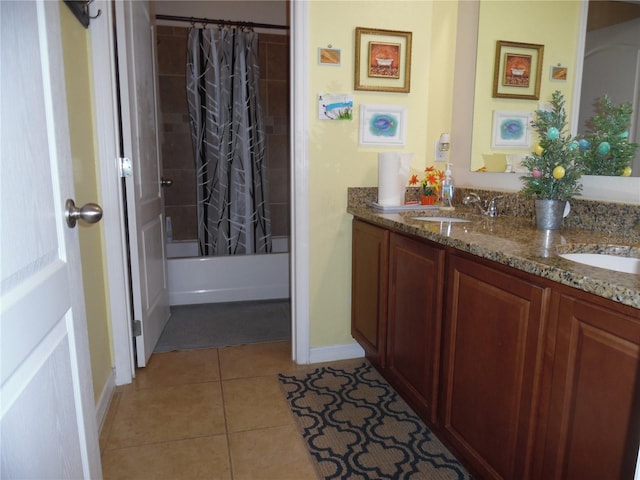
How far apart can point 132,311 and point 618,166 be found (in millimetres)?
2178

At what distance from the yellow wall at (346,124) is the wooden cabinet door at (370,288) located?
0.34 feet

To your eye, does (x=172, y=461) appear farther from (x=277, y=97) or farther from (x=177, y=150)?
(x=277, y=97)

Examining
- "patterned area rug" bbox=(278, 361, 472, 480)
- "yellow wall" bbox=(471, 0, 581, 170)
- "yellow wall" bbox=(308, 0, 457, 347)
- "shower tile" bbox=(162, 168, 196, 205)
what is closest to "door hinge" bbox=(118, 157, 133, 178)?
"yellow wall" bbox=(308, 0, 457, 347)

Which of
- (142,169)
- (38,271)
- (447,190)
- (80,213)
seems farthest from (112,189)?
(447,190)

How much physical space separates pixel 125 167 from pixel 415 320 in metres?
1.50

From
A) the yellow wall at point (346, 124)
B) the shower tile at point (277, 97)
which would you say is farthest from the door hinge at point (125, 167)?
the shower tile at point (277, 97)

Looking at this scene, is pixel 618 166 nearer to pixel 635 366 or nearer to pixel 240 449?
pixel 635 366

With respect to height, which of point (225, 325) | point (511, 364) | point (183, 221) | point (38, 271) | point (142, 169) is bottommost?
point (225, 325)

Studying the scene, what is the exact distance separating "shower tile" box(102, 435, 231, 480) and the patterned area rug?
13.3 inches

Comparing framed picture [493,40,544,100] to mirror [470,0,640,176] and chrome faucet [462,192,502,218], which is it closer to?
mirror [470,0,640,176]

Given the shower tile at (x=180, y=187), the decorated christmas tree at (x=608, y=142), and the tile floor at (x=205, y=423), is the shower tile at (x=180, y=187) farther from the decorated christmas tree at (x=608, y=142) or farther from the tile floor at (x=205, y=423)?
the decorated christmas tree at (x=608, y=142)

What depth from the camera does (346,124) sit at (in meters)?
2.19

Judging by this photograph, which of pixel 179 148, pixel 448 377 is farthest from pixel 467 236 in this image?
pixel 179 148

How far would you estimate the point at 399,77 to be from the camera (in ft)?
7.28
